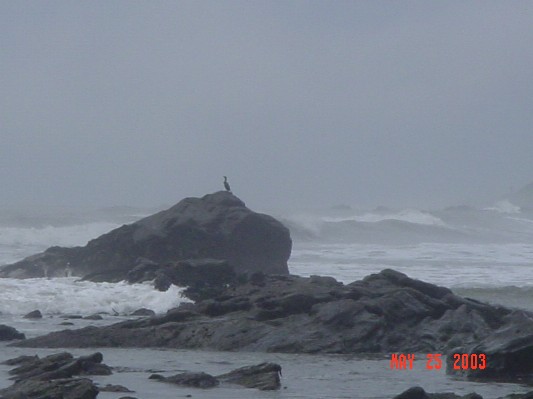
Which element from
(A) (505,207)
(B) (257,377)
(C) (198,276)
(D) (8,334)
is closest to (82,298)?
(C) (198,276)

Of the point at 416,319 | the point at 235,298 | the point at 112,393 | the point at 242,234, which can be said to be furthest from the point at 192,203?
the point at 112,393

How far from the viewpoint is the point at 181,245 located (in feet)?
109

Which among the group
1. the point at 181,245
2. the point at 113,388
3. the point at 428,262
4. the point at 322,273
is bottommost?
the point at 113,388

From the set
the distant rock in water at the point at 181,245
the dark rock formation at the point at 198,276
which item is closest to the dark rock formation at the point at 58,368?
the dark rock formation at the point at 198,276

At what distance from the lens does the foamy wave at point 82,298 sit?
2698 centimetres

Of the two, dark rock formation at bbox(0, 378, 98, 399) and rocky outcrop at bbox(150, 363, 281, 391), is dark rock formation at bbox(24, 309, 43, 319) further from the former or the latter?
dark rock formation at bbox(0, 378, 98, 399)

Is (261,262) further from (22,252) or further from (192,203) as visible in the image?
(22,252)

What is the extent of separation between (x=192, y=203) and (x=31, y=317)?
10.7 metres

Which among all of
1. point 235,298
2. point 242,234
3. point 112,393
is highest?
point 242,234

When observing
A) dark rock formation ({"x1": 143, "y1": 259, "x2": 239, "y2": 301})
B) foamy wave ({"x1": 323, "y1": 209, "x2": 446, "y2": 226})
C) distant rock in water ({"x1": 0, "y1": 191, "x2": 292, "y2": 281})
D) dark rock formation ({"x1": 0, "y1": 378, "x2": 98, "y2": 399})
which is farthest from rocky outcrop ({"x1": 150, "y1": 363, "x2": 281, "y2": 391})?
foamy wave ({"x1": 323, "y1": 209, "x2": 446, "y2": 226})

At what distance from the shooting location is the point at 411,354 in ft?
64.2

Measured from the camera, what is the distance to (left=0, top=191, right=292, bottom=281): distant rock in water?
33.2 metres

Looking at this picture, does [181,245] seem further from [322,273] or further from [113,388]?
[113,388]

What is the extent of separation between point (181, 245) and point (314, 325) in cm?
1346
